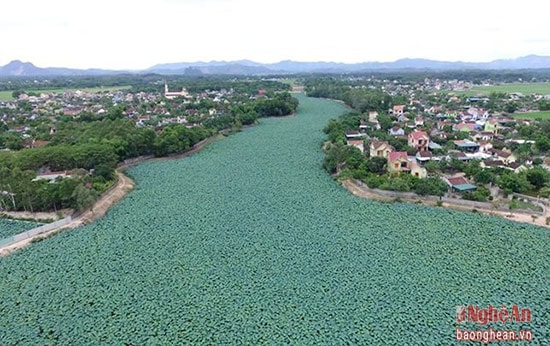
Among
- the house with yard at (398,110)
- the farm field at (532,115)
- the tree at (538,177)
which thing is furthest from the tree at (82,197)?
the farm field at (532,115)

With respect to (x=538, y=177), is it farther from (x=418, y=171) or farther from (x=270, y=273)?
(x=270, y=273)

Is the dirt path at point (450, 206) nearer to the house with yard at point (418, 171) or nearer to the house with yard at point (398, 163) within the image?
the house with yard at point (398, 163)

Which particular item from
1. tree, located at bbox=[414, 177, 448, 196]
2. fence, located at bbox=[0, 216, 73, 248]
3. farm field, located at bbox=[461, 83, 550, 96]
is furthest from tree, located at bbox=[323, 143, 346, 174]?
farm field, located at bbox=[461, 83, 550, 96]

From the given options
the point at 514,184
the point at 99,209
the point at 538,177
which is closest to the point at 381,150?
the point at 514,184

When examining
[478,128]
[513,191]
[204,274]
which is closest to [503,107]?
[478,128]

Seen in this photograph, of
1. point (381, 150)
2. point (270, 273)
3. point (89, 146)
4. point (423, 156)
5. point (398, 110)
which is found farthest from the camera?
point (398, 110)

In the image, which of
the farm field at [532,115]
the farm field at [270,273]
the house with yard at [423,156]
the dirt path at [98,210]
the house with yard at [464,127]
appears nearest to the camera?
the farm field at [270,273]

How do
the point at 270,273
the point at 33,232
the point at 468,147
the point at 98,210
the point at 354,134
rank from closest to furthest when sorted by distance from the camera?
1. the point at 270,273
2. the point at 33,232
3. the point at 98,210
4. the point at 468,147
5. the point at 354,134
